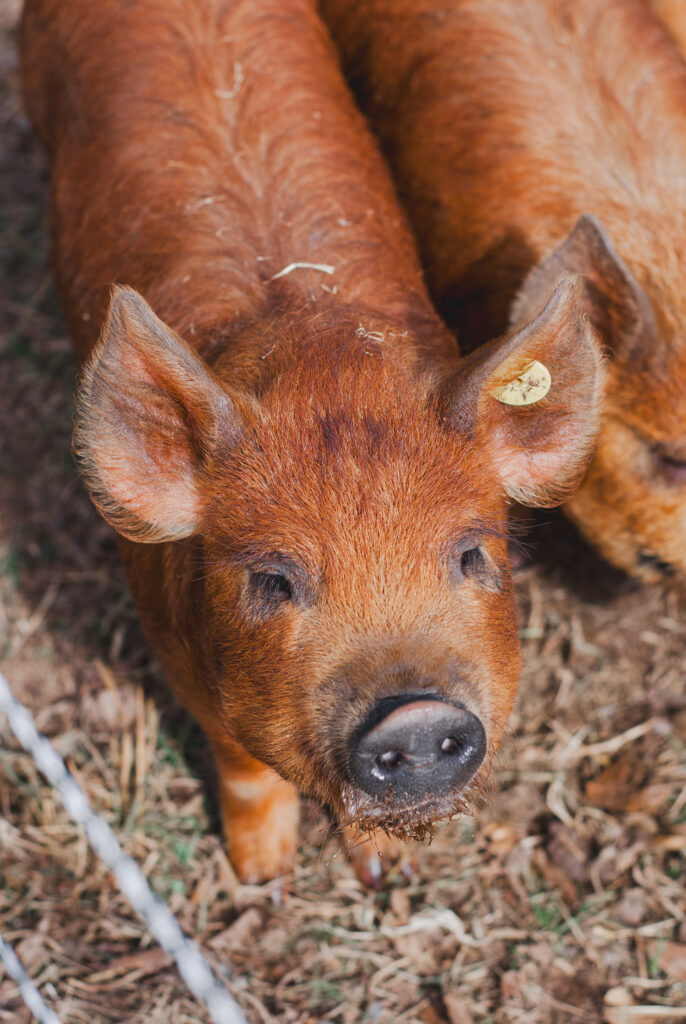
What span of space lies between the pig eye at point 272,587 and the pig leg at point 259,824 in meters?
1.36

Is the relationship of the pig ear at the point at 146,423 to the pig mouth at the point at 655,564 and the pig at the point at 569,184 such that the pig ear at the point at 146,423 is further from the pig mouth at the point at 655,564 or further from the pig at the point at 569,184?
the pig mouth at the point at 655,564

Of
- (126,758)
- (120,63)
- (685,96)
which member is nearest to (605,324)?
(685,96)

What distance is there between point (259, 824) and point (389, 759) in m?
1.80

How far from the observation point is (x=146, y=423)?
3016 millimetres

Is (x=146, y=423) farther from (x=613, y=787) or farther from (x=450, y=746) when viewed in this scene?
(x=613, y=787)

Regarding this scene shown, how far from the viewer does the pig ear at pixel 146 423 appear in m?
2.81

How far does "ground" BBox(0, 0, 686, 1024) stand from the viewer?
13.3ft

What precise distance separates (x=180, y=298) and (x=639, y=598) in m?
2.73

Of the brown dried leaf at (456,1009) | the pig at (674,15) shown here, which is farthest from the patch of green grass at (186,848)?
the pig at (674,15)

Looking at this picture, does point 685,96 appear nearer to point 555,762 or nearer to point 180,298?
point 180,298

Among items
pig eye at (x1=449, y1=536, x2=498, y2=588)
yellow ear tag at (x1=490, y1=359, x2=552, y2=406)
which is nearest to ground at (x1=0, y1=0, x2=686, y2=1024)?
pig eye at (x1=449, y1=536, x2=498, y2=588)

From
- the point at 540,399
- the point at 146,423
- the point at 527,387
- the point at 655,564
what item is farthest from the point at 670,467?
the point at 146,423

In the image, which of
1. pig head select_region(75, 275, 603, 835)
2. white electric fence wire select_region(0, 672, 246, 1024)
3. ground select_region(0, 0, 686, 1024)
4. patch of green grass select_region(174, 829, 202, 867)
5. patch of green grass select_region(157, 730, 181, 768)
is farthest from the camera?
patch of green grass select_region(157, 730, 181, 768)

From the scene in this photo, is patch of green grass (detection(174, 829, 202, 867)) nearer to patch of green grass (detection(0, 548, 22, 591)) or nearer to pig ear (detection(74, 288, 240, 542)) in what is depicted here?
patch of green grass (detection(0, 548, 22, 591))
